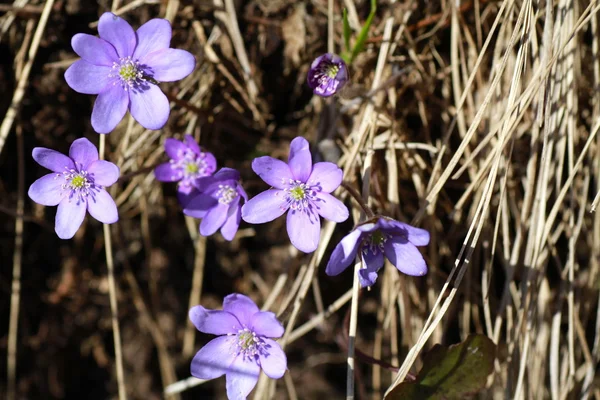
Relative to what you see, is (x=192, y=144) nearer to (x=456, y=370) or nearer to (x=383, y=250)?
(x=383, y=250)

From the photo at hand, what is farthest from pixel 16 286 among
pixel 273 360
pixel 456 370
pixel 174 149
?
pixel 456 370

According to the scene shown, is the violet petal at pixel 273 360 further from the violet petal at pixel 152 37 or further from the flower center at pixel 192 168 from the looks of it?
the violet petal at pixel 152 37

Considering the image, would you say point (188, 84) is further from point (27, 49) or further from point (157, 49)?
point (27, 49)

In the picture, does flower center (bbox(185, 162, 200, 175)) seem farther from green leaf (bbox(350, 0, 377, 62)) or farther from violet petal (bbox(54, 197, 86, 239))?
green leaf (bbox(350, 0, 377, 62))

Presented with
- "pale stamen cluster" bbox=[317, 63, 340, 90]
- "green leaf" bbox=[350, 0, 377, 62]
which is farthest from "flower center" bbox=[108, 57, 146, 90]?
"green leaf" bbox=[350, 0, 377, 62]

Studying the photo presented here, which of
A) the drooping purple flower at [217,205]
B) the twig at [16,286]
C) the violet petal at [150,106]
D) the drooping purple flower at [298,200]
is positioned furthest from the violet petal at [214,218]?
the twig at [16,286]

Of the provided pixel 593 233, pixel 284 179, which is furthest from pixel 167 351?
pixel 593 233
